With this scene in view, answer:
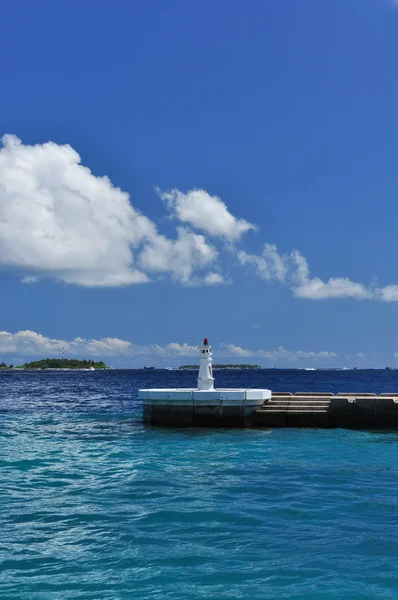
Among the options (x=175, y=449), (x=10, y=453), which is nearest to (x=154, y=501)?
(x=175, y=449)

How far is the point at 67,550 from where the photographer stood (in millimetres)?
10562

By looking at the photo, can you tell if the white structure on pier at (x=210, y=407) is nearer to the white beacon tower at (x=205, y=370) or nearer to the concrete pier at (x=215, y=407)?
the concrete pier at (x=215, y=407)

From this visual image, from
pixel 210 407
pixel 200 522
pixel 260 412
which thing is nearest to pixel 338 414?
pixel 260 412

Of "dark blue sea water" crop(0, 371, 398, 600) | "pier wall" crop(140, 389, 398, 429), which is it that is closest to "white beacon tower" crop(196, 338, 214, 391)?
"pier wall" crop(140, 389, 398, 429)

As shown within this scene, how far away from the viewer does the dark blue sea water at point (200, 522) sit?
907 cm

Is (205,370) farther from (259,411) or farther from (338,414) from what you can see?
(338,414)

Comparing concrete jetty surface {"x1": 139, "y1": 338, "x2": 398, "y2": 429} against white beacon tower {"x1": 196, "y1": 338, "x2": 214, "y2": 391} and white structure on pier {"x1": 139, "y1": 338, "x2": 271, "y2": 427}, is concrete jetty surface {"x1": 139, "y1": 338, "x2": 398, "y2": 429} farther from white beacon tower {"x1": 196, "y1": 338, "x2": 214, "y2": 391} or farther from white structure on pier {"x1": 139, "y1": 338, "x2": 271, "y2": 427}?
white beacon tower {"x1": 196, "y1": 338, "x2": 214, "y2": 391}

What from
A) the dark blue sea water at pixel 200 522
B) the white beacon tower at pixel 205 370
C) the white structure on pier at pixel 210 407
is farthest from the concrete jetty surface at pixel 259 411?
the dark blue sea water at pixel 200 522

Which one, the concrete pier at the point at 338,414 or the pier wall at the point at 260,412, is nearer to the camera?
the concrete pier at the point at 338,414

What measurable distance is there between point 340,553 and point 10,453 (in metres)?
15.6

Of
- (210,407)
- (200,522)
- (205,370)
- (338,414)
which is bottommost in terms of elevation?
(200,522)

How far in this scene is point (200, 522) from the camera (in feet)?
40.5

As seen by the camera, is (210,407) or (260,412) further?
(260,412)

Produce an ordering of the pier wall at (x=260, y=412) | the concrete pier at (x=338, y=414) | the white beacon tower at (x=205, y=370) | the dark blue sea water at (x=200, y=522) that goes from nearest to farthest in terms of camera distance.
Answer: the dark blue sea water at (x=200, y=522)
the concrete pier at (x=338, y=414)
the pier wall at (x=260, y=412)
the white beacon tower at (x=205, y=370)
